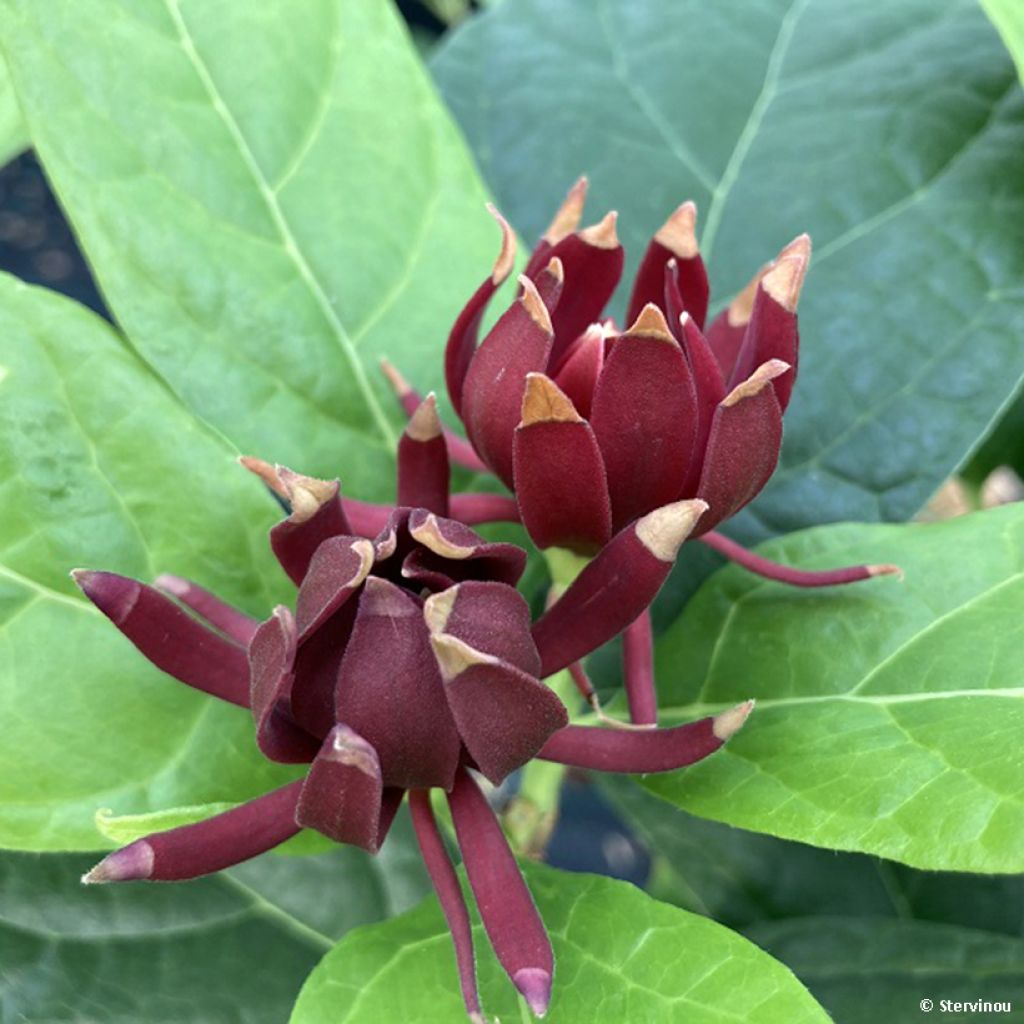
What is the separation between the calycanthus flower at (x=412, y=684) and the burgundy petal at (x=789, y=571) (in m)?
0.12

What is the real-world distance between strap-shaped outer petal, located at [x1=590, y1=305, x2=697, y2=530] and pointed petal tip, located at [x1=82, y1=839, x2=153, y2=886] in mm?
189

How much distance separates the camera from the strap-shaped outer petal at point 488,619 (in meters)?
0.37

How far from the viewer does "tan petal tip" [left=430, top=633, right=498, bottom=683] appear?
1.16ft

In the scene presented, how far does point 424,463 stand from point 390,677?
0.41ft

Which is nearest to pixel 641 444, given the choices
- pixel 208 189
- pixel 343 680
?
pixel 343 680

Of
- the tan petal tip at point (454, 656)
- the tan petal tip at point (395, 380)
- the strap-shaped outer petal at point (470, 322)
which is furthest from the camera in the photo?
the tan petal tip at point (395, 380)

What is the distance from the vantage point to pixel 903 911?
2.48 ft

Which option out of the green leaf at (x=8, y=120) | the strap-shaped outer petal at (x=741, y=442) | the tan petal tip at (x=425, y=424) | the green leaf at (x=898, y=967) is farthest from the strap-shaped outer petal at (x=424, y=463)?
the green leaf at (x=898, y=967)

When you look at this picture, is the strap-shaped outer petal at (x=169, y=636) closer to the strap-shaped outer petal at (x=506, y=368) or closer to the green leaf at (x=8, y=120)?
the strap-shaped outer petal at (x=506, y=368)

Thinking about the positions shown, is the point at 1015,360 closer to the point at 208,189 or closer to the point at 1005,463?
the point at 1005,463

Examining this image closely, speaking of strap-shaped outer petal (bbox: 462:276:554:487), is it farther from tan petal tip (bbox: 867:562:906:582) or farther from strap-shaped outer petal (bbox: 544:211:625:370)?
tan petal tip (bbox: 867:562:906:582)

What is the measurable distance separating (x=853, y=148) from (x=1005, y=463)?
0.93 ft

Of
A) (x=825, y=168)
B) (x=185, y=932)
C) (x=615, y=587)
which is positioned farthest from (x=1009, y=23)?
(x=185, y=932)

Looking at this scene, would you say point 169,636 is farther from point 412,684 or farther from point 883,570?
point 883,570
